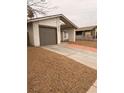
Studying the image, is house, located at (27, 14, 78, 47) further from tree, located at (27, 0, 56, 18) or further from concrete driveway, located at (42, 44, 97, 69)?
tree, located at (27, 0, 56, 18)

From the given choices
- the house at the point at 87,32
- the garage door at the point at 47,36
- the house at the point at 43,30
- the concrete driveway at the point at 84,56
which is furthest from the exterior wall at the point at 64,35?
the concrete driveway at the point at 84,56

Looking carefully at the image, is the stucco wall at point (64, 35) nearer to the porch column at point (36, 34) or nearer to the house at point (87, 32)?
the house at point (87, 32)

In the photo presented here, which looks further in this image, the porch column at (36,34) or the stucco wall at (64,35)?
the stucco wall at (64,35)

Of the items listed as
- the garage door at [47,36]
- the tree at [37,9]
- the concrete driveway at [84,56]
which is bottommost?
the concrete driveway at [84,56]

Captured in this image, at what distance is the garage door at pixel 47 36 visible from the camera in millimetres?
11715

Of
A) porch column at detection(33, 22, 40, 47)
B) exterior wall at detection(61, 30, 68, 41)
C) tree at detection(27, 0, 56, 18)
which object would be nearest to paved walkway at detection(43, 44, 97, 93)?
porch column at detection(33, 22, 40, 47)

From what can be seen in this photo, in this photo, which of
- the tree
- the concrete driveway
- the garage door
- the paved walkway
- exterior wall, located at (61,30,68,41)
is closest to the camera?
the tree

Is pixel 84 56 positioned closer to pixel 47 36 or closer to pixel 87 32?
pixel 47 36

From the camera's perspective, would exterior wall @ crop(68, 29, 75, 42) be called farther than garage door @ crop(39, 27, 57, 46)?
Yes

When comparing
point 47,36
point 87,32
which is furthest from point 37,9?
point 87,32

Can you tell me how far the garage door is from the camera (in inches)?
461

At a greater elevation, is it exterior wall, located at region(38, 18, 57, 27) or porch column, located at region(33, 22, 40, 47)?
exterior wall, located at region(38, 18, 57, 27)
